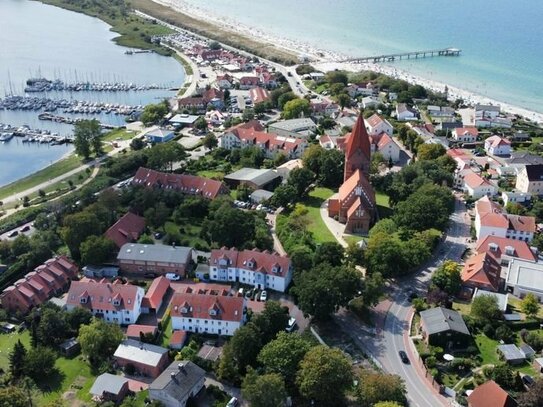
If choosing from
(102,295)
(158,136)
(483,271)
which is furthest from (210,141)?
(483,271)

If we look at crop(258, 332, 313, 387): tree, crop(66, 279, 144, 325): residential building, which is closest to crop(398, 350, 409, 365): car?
crop(258, 332, 313, 387): tree

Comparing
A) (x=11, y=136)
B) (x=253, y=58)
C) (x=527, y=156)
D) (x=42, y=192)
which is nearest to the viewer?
(x=42, y=192)

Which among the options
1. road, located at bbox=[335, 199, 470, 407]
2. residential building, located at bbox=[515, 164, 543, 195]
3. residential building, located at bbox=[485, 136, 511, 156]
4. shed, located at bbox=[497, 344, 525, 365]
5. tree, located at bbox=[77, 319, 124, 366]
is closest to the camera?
road, located at bbox=[335, 199, 470, 407]

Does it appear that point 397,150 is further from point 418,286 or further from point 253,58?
point 253,58

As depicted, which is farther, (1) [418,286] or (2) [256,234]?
(2) [256,234]

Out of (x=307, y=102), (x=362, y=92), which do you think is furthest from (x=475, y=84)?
(x=307, y=102)

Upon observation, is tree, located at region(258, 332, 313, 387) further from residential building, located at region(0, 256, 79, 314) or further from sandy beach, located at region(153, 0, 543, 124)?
sandy beach, located at region(153, 0, 543, 124)
